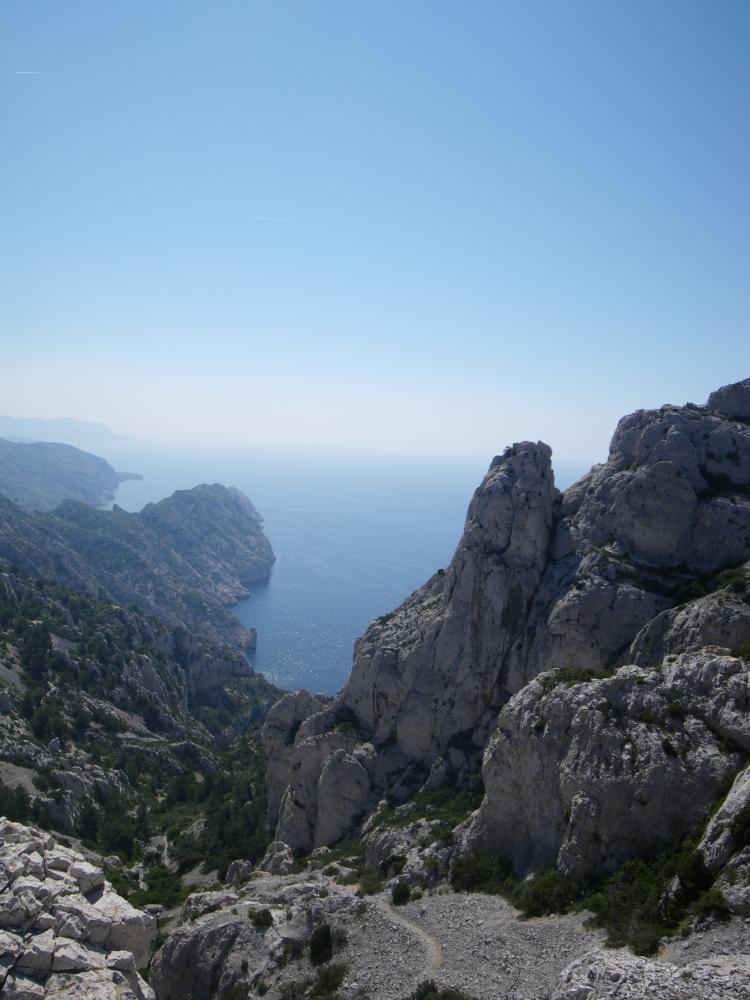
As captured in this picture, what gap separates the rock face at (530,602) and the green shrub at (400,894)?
13.8 metres

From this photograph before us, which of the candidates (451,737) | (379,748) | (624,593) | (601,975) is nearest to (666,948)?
(601,975)

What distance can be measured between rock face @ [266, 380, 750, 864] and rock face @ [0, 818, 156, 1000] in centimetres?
2968

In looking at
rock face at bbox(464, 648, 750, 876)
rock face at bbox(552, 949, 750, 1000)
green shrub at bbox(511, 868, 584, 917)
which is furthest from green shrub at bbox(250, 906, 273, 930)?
rock face at bbox(552, 949, 750, 1000)

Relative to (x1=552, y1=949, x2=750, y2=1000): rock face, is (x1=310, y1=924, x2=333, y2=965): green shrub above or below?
below

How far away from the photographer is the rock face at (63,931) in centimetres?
1656

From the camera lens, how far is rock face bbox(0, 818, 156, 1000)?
16562mm

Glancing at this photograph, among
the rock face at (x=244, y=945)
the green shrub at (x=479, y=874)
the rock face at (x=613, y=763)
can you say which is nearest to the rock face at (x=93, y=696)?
the rock face at (x=244, y=945)

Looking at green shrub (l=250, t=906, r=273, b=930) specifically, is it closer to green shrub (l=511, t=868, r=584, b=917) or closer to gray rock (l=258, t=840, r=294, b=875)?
gray rock (l=258, t=840, r=294, b=875)

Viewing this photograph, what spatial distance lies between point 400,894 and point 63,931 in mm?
18692

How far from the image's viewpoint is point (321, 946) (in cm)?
2891

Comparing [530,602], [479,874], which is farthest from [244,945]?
[530,602]

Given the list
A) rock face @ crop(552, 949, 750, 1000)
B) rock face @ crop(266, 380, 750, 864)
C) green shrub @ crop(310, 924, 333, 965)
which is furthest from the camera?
rock face @ crop(266, 380, 750, 864)

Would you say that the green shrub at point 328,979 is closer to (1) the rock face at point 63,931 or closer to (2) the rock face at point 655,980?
(1) the rock face at point 63,931

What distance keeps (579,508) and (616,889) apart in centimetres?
3220
